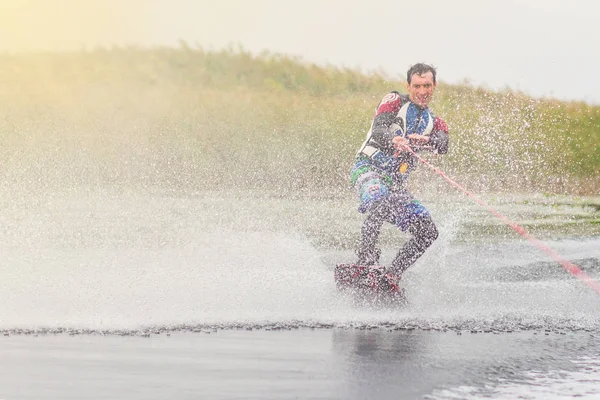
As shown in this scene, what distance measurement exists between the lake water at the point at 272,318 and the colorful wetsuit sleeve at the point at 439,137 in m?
1.12

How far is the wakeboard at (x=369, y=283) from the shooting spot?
28.5 feet

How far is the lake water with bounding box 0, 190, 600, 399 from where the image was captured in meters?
5.87

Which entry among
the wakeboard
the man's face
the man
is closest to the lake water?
the wakeboard

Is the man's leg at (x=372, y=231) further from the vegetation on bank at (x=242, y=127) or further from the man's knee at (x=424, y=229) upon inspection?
the vegetation on bank at (x=242, y=127)

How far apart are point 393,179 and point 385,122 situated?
464 millimetres

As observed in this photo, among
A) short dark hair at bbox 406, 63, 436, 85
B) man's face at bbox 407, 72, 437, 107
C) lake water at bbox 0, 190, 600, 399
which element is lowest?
lake water at bbox 0, 190, 600, 399

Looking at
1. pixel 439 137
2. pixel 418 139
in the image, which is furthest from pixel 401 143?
pixel 439 137

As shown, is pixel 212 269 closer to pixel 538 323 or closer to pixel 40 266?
pixel 40 266

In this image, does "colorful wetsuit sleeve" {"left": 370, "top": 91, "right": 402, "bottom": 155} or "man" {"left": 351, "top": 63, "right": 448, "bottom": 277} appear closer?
"man" {"left": 351, "top": 63, "right": 448, "bottom": 277}

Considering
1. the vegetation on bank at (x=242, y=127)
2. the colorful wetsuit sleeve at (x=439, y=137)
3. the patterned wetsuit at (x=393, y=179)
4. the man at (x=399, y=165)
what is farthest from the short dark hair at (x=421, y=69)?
the vegetation on bank at (x=242, y=127)

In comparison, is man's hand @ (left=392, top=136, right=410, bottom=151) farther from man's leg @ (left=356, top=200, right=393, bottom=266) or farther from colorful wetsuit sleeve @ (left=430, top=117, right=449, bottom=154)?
man's leg @ (left=356, top=200, right=393, bottom=266)

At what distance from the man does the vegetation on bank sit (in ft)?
40.3

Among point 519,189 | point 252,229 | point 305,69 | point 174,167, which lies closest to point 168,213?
point 252,229

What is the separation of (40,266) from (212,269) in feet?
4.67
